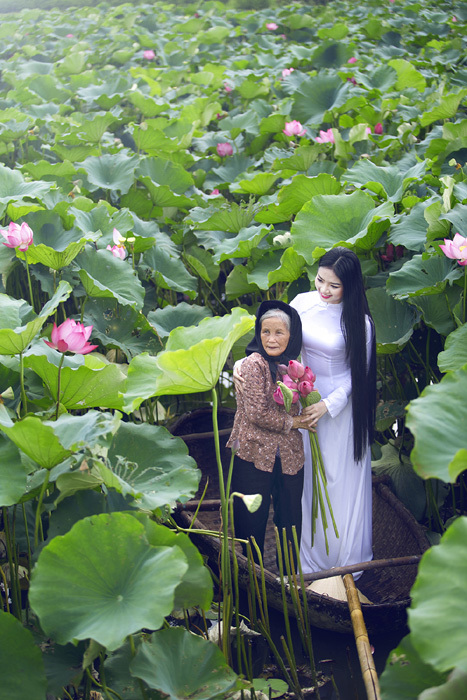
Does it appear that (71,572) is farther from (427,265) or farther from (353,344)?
(427,265)

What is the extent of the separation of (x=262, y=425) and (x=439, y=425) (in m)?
0.71

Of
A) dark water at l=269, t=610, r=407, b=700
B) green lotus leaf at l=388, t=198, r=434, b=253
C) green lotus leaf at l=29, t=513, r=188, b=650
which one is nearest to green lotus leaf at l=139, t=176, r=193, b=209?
green lotus leaf at l=388, t=198, r=434, b=253

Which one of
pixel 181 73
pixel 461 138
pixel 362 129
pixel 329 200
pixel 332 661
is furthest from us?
pixel 181 73

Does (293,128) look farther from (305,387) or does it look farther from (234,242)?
(305,387)

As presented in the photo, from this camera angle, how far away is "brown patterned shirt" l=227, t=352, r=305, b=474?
5.94 feet

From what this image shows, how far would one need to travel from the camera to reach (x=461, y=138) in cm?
272

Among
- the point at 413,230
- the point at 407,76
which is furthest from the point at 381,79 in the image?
the point at 413,230

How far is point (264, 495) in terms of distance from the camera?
1923 millimetres

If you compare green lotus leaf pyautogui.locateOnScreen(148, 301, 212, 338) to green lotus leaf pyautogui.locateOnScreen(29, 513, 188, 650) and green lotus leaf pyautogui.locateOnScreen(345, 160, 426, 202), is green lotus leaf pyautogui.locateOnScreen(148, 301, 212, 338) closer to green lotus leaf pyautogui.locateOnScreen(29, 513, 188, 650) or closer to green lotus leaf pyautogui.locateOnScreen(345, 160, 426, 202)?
green lotus leaf pyautogui.locateOnScreen(345, 160, 426, 202)

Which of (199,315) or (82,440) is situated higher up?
(82,440)

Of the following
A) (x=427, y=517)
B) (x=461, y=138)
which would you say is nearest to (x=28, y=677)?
(x=427, y=517)

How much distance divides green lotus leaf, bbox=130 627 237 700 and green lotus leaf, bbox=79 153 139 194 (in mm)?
2053

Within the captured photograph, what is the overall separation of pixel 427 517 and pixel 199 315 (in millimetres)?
1108

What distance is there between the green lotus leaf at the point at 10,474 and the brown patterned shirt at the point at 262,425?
2.24 feet
